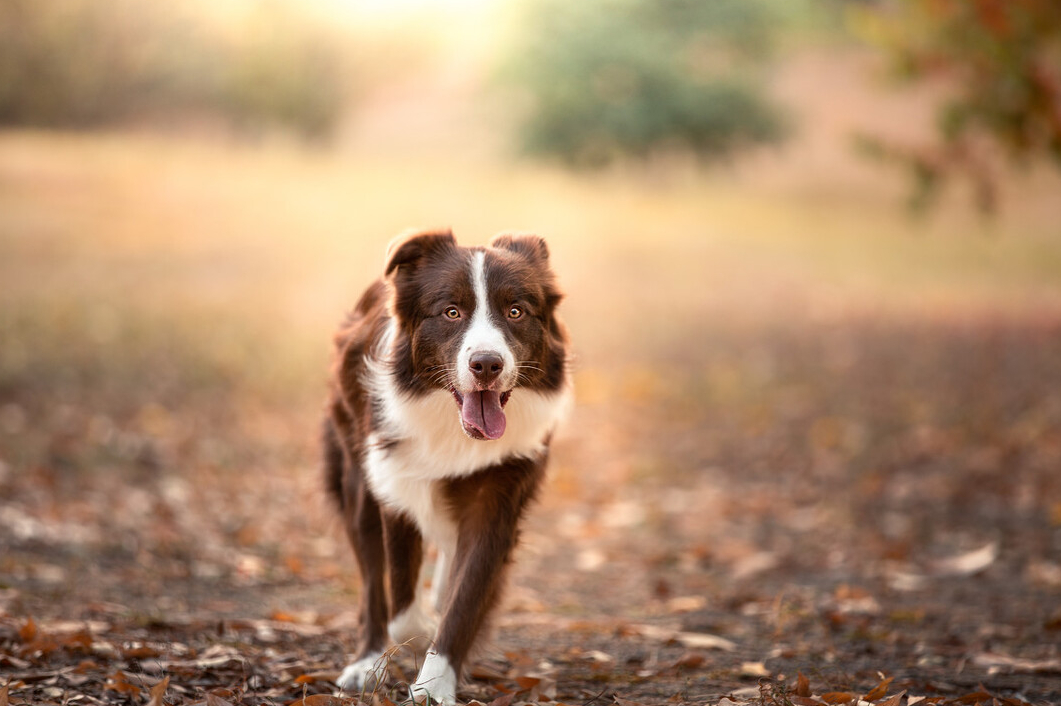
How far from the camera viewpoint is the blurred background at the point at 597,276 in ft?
19.2

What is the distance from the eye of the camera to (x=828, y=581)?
5418 millimetres

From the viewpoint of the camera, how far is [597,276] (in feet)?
38.9

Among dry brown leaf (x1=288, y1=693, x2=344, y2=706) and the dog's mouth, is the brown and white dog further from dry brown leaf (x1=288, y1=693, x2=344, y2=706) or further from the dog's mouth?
dry brown leaf (x1=288, y1=693, x2=344, y2=706)

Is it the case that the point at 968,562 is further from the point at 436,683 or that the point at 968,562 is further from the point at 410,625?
the point at 436,683

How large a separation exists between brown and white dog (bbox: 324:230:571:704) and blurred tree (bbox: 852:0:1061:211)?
5845 millimetres

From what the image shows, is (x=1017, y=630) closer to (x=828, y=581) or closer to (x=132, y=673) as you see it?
(x=828, y=581)

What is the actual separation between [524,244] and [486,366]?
0.66 m

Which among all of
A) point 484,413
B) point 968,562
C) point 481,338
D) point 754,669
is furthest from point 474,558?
point 968,562

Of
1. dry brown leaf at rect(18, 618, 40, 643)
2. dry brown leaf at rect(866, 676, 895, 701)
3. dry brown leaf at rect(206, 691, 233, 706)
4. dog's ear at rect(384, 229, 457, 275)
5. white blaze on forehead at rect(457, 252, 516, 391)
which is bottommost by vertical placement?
dry brown leaf at rect(206, 691, 233, 706)

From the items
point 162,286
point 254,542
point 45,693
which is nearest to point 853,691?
point 45,693

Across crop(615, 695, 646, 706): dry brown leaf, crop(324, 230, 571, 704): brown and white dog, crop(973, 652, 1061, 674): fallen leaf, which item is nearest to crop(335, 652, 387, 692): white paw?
crop(324, 230, 571, 704): brown and white dog

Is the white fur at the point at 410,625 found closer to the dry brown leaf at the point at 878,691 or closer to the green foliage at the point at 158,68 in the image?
the dry brown leaf at the point at 878,691

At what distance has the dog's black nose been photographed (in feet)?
9.80

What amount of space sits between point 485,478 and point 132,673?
129 centimetres
